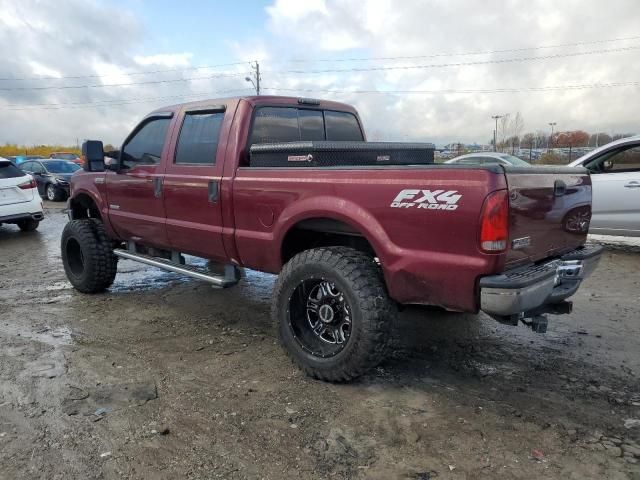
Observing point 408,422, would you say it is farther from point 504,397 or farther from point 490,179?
point 490,179

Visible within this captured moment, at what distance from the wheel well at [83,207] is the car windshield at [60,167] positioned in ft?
43.2

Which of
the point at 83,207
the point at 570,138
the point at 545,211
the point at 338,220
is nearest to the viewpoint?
the point at 545,211

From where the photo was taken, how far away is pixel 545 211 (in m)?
3.25

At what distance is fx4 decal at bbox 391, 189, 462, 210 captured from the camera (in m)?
2.87

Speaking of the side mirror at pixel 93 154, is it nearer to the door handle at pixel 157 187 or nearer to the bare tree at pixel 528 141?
the door handle at pixel 157 187

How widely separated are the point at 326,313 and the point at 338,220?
633 millimetres

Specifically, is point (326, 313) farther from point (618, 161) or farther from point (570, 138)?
point (570, 138)

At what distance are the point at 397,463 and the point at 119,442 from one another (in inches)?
58.3

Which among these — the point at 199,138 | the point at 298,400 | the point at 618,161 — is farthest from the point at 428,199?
the point at 618,161

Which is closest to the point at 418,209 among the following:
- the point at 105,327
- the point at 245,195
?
the point at 245,195

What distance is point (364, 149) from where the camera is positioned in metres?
4.16

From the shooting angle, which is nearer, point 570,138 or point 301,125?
point 301,125

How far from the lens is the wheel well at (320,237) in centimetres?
359

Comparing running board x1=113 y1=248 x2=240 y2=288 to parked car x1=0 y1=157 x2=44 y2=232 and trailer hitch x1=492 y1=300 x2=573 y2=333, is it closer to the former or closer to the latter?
trailer hitch x1=492 y1=300 x2=573 y2=333
